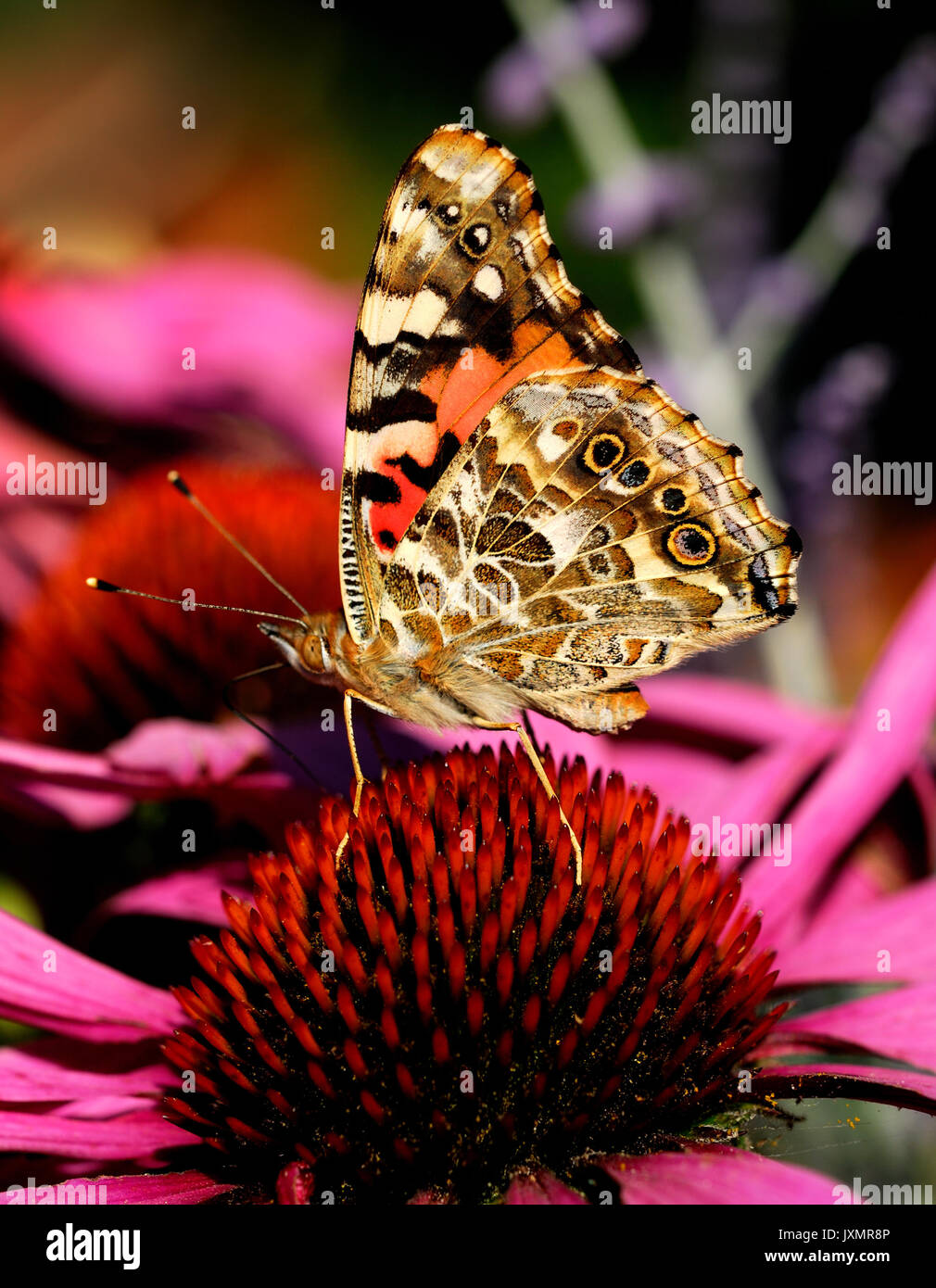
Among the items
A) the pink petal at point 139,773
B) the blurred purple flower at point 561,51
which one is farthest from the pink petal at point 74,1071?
the blurred purple flower at point 561,51

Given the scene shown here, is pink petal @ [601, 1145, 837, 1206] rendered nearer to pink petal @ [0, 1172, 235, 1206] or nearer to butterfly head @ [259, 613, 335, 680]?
pink petal @ [0, 1172, 235, 1206]

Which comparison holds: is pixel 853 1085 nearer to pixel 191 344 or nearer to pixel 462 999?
pixel 462 999

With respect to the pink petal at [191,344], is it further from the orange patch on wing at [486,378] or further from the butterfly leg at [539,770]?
the butterfly leg at [539,770]

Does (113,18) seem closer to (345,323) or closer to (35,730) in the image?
(345,323)

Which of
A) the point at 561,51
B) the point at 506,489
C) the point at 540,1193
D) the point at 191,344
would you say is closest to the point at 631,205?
the point at 561,51

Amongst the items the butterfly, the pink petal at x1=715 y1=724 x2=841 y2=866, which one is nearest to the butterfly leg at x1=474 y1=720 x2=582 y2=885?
the butterfly

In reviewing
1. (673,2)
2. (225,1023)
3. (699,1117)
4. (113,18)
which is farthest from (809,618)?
(113,18)
